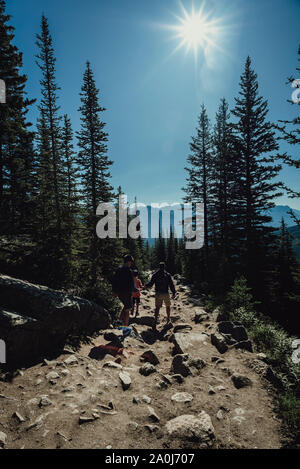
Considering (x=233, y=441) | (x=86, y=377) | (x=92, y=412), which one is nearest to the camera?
(x=233, y=441)

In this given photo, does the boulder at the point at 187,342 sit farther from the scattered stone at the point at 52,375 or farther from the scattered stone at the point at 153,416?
the scattered stone at the point at 52,375

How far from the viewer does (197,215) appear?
860 inches

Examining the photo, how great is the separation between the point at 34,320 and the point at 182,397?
4435mm

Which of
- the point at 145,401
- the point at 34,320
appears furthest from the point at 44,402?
the point at 34,320

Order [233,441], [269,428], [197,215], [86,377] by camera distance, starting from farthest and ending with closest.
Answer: [197,215]
[86,377]
[269,428]
[233,441]

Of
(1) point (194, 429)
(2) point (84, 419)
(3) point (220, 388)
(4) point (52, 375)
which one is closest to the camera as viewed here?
(1) point (194, 429)

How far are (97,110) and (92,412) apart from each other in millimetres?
16413

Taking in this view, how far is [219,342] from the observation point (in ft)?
20.9

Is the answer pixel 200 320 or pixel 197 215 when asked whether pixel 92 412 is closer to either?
pixel 200 320

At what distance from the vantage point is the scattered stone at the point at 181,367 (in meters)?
5.09

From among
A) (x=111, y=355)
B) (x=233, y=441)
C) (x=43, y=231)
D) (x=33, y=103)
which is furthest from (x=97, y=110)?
(x=233, y=441)

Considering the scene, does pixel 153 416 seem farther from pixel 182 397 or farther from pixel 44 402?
pixel 44 402

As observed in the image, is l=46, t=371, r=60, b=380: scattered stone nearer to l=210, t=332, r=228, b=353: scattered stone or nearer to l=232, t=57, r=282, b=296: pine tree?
l=210, t=332, r=228, b=353: scattered stone

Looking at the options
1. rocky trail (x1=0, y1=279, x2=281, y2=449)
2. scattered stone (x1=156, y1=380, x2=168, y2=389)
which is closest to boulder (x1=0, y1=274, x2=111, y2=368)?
rocky trail (x1=0, y1=279, x2=281, y2=449)
